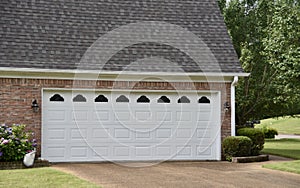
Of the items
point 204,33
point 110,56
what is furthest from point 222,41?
point 110,56

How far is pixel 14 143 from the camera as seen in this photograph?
12.7 meters

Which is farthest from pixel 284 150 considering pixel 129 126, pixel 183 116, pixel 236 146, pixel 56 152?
pixel 56 152

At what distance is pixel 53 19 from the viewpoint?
15281 millimetres

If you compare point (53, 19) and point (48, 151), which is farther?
point (53, 19)

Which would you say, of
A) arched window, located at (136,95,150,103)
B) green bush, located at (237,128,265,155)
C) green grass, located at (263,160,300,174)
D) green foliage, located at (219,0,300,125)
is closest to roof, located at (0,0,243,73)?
arched window, located at (136,95,150,103)

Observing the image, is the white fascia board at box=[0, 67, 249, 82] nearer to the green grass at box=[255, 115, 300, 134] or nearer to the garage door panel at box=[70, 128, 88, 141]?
the garage door panel at box=[70, 128, 88, 141]

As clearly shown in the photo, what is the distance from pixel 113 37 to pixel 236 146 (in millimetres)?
4916

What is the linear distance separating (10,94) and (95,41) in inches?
118

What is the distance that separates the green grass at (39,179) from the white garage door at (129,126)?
3099mm

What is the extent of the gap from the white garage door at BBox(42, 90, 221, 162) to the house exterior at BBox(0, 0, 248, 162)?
1.1 inches

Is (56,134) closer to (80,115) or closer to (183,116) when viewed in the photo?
(80,115)

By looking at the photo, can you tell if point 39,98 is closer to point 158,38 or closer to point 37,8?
point 37,8

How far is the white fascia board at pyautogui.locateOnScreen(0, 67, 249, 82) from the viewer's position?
1383 cm

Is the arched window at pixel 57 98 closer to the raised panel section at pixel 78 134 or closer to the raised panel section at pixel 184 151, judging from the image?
the raised panel section at pixel 78 134
